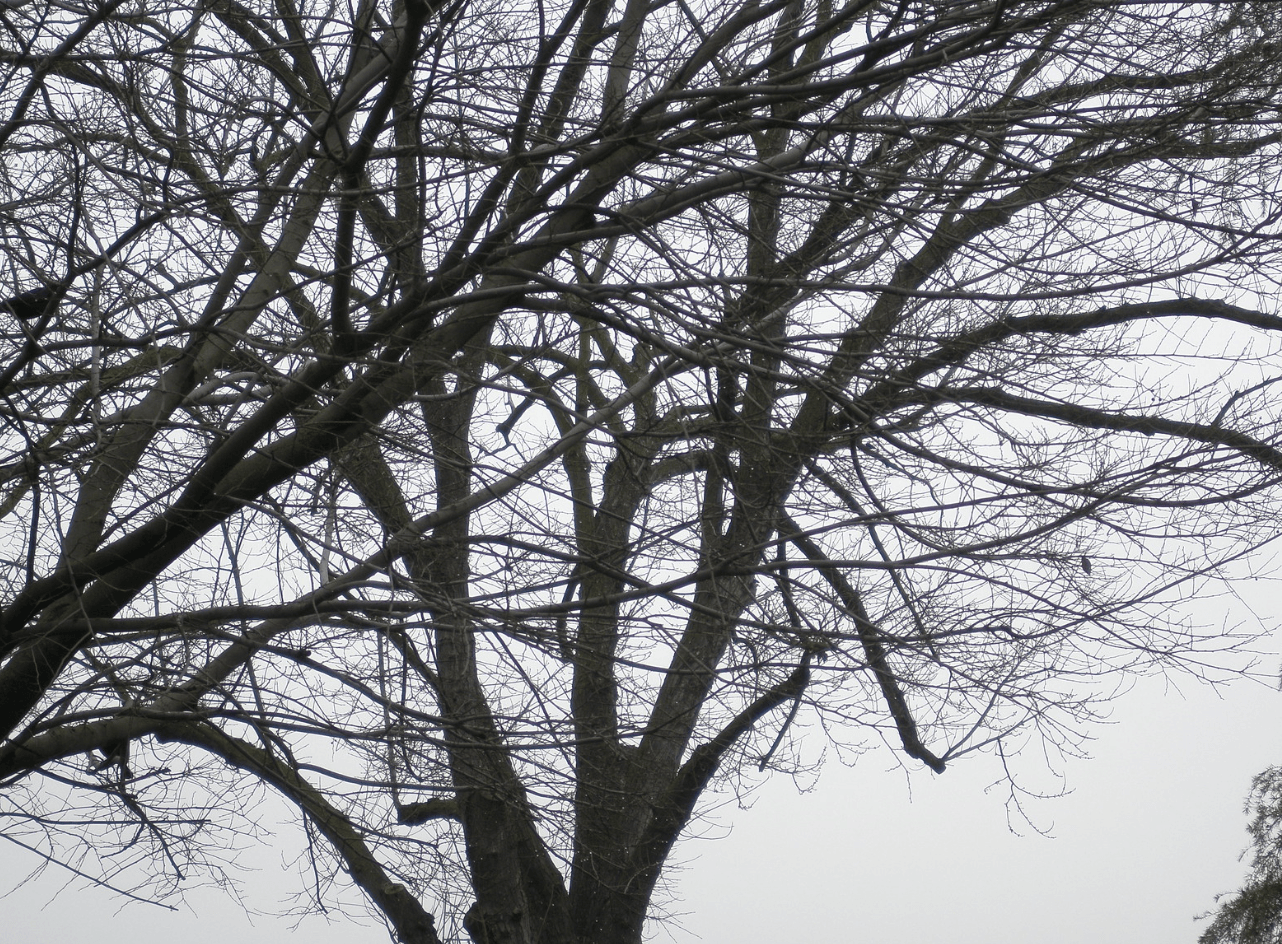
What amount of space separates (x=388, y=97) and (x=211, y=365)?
158 cm

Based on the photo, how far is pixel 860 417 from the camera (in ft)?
12.0

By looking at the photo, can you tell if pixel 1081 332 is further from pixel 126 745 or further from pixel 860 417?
pixel 126 745

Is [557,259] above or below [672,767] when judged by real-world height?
above

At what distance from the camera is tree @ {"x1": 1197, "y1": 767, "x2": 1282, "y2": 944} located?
944 cm

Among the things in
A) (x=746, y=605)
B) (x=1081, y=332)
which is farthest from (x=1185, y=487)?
(x=746, y=605)

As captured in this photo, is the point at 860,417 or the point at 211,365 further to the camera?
the point at 211,365

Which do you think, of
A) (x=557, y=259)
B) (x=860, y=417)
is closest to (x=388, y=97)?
(x=557, y=259)

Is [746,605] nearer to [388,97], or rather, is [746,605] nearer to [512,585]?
[512,585]

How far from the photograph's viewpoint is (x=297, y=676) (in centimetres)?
432

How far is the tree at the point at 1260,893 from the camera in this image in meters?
9.44

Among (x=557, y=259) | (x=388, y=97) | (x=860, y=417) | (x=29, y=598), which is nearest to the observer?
(x=388, y=97)

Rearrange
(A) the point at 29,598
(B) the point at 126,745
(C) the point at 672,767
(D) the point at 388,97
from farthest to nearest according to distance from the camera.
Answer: (C) the point at 672,767 < (B) the point at 126,745 < (A) the point at 29,598 < (D) the point at 388,97

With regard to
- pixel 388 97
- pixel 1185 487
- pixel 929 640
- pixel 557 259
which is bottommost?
pixel 929 640

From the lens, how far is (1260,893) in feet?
31.5
